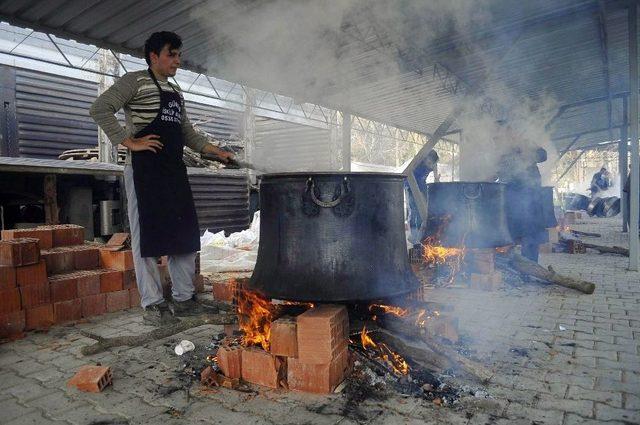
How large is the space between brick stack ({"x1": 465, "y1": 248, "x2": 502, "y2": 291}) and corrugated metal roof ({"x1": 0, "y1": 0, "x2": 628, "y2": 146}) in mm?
3190

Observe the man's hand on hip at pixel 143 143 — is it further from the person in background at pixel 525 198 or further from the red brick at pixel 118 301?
the person in background at pixel 525 198

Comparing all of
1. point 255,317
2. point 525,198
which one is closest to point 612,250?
point 525,198

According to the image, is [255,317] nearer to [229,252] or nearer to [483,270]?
[483,270]

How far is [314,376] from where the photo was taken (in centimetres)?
238

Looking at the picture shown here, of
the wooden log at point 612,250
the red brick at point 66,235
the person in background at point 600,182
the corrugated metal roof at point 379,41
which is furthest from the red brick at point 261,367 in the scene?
the person in background at point 600,182

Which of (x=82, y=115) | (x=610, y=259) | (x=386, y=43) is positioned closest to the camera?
(x=386, y=43)

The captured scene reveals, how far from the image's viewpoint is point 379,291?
2.68 m

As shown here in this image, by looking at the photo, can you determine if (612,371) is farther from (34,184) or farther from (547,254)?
(34,184)

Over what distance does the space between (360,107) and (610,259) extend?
5893mm

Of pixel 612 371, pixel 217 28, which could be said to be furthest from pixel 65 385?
pixel 217 28

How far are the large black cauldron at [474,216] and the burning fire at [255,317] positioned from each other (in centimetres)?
312

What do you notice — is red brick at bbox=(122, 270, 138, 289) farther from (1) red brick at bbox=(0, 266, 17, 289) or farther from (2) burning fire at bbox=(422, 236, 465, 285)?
(2) burning fire at bbox=(422, 236, 465, 285)

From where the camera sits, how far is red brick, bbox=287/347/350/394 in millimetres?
2354

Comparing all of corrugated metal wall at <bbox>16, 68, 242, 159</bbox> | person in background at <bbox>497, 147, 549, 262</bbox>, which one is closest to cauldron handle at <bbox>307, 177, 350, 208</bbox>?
person in background at <bbox>497, 147, 549, 262</bbox>
